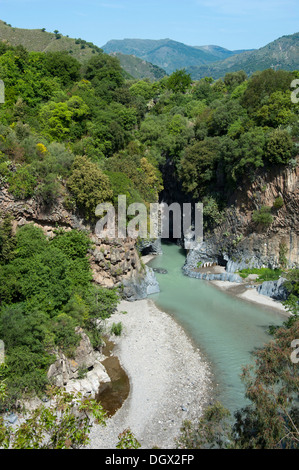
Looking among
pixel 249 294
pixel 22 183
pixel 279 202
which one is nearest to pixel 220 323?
pixel 249 294

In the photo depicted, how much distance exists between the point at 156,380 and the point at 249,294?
13210 mm

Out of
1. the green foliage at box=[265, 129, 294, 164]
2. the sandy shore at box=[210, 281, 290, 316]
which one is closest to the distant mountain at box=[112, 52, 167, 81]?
the green foliage at box=[265, 129, 294, 164]

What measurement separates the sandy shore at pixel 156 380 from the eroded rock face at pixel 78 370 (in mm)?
1634

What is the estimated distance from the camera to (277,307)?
93.5 feet

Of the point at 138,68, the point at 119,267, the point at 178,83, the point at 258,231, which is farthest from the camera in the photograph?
the point at 138,68

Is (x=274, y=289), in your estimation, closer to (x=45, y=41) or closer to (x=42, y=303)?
(x=42, y=303)

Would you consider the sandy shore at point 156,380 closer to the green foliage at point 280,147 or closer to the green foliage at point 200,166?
the green foliage at point 280,147

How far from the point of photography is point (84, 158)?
28750mm

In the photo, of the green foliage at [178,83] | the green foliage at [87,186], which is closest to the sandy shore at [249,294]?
the green foliage at [87,186]

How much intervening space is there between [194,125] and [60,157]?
1954cm

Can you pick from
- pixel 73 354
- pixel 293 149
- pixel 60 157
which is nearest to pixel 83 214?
pixel 60 157

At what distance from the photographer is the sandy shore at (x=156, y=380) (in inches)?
653

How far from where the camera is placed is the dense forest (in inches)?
789

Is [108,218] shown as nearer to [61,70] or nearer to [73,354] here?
[73,354]
